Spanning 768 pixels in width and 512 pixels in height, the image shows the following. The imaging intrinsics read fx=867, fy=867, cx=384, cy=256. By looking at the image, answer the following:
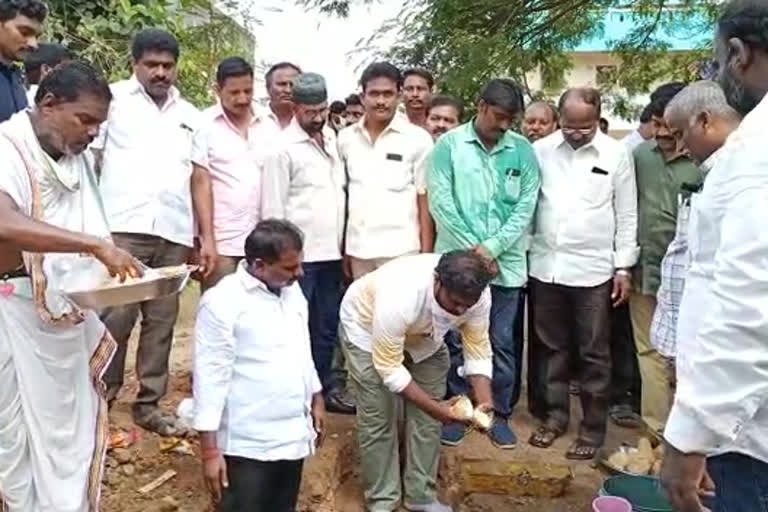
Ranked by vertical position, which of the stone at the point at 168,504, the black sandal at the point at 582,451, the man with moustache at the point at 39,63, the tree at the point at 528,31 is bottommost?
the black sandal at the point at 582,451

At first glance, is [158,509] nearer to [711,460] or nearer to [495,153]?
[495,153]

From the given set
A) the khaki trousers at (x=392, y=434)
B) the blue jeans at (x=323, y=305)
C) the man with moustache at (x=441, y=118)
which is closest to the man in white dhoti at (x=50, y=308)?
the khaki trousers at (x=392, y=434)

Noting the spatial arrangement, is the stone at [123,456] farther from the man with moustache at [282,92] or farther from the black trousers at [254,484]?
the man with moustache at [282,92]

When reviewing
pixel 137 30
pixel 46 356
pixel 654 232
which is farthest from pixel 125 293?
pixel 137 30

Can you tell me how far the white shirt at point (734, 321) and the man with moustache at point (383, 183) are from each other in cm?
270

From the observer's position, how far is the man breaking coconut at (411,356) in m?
3.51

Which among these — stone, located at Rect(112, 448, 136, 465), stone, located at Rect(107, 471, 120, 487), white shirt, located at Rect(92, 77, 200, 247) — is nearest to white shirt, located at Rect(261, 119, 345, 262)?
white shirt, located at Rect(92, 77, 200, 247)

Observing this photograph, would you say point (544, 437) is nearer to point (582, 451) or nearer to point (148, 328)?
point (582, 451)

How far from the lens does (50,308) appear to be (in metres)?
2.76

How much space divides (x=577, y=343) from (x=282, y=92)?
81.2 inches

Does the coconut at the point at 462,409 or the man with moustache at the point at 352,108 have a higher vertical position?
the man with moustache at the point at 352,108

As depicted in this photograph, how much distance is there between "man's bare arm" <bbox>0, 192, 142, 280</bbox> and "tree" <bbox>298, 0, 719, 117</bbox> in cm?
422

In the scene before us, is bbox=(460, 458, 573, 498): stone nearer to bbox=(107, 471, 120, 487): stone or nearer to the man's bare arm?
bbox=(107, 471, 120, 487): stone

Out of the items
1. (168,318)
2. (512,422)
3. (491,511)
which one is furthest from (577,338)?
(168,318)
